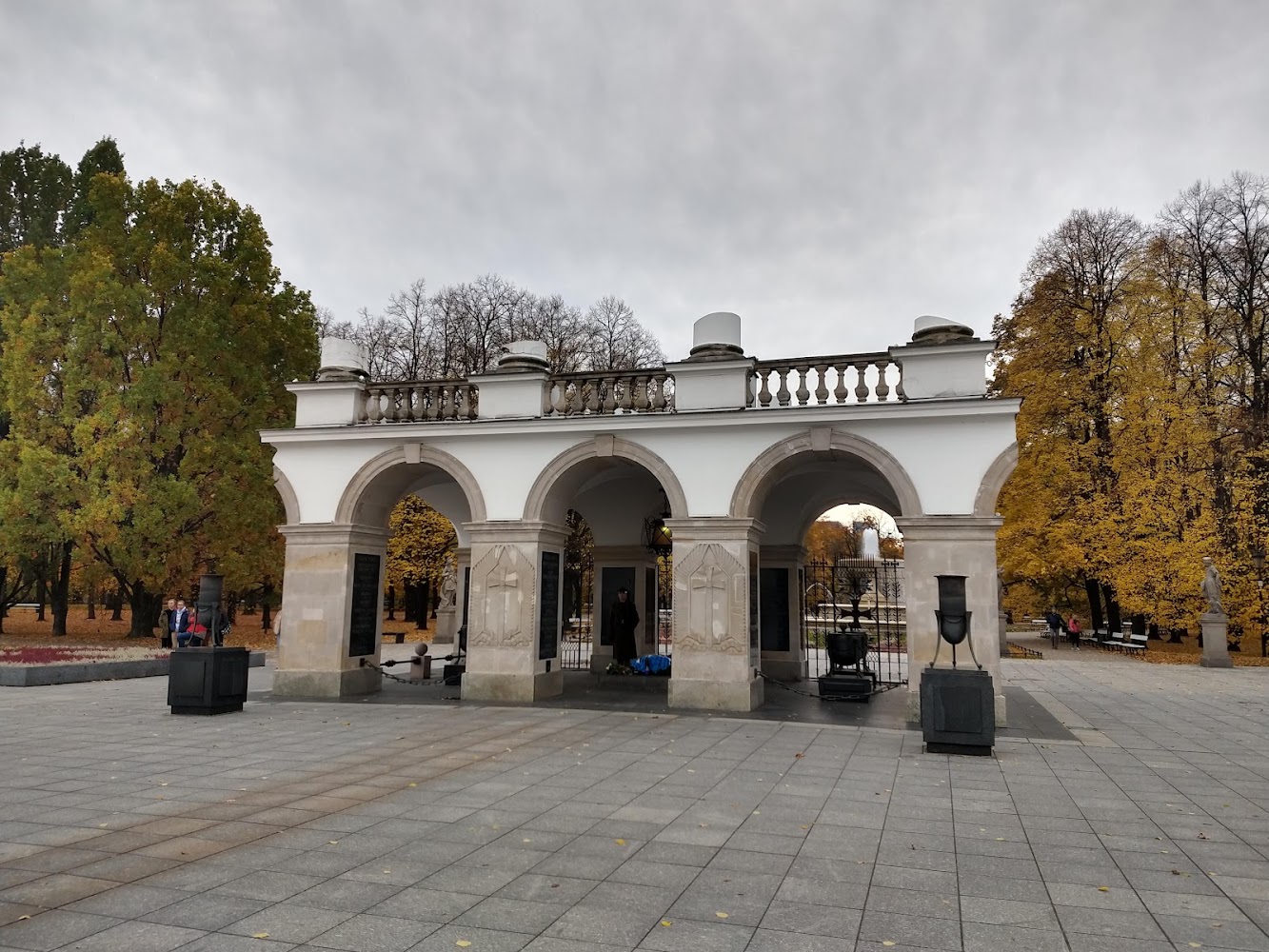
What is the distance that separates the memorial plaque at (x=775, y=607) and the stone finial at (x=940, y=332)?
6118 millimetres

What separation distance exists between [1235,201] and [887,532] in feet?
151

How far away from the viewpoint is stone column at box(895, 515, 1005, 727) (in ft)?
37.0

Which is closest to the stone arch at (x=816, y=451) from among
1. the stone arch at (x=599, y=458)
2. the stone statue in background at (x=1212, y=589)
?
the stone arch at (x=599, y=458)

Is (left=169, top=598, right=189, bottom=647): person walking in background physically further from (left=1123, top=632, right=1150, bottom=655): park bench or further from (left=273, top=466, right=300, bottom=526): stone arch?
(left=1123, top=632, right=1150, bottom=655): park bench

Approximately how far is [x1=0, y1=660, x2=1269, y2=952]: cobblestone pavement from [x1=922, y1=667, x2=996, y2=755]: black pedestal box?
259 millimetres

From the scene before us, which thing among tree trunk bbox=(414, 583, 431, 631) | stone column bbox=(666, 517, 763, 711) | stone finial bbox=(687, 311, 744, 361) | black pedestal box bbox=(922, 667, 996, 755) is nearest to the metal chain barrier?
stone column bbox=(666, 517, 763, 711)

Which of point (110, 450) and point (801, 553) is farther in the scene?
point (110, 450)

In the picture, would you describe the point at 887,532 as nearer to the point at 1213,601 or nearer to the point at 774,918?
the point at 1213,601

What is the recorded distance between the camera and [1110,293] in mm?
26125

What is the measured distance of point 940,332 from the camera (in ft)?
40.7

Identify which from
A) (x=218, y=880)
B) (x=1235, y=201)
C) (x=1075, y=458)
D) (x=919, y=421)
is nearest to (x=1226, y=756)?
(x=919, y=421)

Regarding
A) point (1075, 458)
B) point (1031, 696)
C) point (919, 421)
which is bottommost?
point (1031, 696)

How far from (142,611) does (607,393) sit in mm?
18780

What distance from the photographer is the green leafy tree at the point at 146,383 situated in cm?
2162
